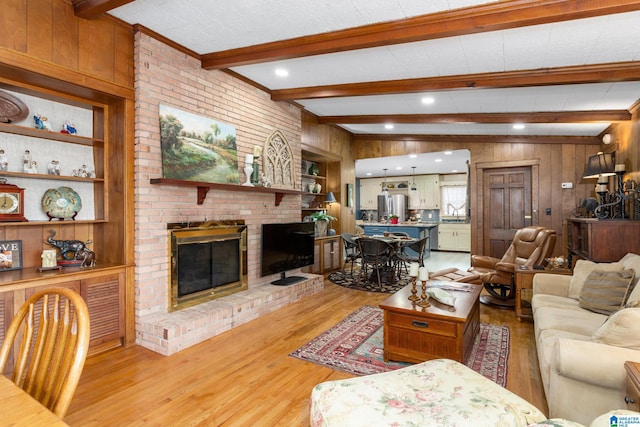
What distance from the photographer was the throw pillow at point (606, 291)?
2.61 metres

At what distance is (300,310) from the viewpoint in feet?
13.7

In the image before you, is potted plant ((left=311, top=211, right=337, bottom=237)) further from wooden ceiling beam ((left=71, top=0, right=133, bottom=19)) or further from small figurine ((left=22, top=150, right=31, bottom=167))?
wooden ceiling beam ((left=71, top=0, right=133, bottom=19))

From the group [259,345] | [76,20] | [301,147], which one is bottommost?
[259,345]

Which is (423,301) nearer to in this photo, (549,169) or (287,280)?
(287,280)

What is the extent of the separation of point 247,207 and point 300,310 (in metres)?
1.42

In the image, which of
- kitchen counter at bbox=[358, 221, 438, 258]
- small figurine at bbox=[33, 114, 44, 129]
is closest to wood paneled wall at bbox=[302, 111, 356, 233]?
kitchen counter at bbox=[358, 221, 438, 258]

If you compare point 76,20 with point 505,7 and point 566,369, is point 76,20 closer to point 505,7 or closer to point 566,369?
point 505,7

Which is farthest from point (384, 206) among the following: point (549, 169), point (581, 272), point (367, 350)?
point (367, 350)

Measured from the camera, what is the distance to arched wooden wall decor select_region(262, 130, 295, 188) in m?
4.64

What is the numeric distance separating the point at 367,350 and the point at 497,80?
292 centimetres

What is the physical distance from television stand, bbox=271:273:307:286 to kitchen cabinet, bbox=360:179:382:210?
7.19 m

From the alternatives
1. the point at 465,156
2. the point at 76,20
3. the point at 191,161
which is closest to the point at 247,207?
the point at 191,161

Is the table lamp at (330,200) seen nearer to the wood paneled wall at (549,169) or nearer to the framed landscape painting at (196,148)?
the wood paneled wall at (549,169)

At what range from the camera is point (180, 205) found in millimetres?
3473
